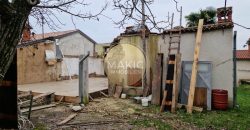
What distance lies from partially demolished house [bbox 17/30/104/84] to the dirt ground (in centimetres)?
620

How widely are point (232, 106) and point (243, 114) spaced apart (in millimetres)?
935

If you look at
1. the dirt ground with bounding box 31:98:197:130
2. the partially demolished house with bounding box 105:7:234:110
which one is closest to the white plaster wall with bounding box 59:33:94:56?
the partially demolished house with bounding box 105:7:234:110

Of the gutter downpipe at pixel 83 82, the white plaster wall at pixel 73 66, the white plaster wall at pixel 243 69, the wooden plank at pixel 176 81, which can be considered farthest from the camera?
the white plaster wall at pixel 243 69

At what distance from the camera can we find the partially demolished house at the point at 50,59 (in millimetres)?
18328

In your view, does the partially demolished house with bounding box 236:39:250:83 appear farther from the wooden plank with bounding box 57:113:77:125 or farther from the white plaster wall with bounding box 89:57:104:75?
the wooden plank with bounding box 57:113:77:125

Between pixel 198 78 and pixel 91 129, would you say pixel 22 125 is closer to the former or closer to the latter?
pixel 91 129

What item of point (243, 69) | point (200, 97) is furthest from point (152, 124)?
point (243, 69)

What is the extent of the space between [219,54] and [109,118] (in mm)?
5102

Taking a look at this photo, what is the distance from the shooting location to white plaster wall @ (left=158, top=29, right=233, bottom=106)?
10.9 metres

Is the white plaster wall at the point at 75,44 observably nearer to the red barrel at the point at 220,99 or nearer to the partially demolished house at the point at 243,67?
the partially demolished house at the point at 243,67

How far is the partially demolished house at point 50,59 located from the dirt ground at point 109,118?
6197 mm

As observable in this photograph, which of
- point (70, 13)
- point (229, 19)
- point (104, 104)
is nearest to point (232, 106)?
point (229, 19)

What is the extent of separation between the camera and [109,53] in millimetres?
14828

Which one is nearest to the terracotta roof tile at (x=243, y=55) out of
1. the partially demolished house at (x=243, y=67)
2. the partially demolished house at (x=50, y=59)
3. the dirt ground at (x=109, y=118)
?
the partially demolished house at (x=243, y=67)
